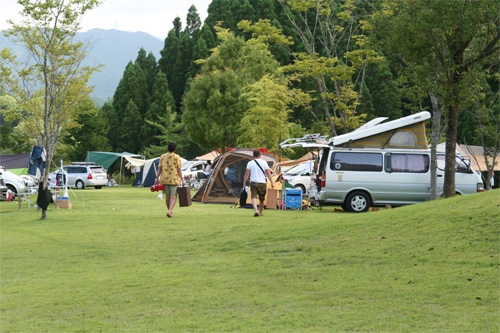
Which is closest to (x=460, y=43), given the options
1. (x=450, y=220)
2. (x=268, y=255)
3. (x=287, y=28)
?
(x=450, y=220)

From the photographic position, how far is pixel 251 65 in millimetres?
39500

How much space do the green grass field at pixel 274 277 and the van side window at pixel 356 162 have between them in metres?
6.16

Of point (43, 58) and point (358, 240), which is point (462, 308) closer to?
point (358, 240)

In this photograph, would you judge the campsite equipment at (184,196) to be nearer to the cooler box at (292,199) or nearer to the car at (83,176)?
the cooler box at (292,199)

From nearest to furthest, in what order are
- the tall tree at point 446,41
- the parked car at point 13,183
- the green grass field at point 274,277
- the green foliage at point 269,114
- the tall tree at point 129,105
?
the green grass field at point 274,277
the tall tree at point 446,41
the parked car at point 13,183
the green foliage at point 269,114
the tall tree at point 129,105

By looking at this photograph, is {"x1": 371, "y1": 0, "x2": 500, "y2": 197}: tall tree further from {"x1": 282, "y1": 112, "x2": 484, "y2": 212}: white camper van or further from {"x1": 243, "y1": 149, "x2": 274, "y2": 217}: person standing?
{"x1": 243, "y1": 149, "x2": 274, "y2": 217}: person standing

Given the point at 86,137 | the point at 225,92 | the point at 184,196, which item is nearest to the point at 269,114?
the point at 225,92

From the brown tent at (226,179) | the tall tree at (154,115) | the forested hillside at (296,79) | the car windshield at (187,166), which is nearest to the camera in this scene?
the forested hillside at (296,79)

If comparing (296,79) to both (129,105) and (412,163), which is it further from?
(129,105)

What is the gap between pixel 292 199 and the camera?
57.9 ft

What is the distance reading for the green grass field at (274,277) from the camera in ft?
16.5

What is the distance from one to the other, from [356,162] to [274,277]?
33.8ft

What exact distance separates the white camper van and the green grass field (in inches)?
240

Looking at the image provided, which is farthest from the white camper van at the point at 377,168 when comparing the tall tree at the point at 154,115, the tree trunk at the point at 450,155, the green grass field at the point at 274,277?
the tall tree at the point at 154,115
